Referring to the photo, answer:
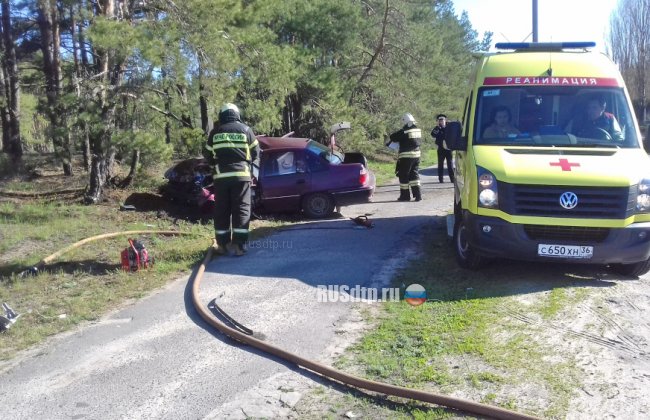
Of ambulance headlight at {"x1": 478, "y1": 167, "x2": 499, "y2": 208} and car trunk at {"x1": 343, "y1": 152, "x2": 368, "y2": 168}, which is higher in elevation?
car trunk at {"x1": 343, "y1": 152, "x2": 368, "y2": 168}

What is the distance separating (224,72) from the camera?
10430 millimetres

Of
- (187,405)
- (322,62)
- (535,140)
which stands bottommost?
(187,405)

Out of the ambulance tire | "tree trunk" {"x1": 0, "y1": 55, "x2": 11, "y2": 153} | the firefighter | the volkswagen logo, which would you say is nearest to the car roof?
the firefighter

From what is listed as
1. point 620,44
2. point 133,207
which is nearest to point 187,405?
point 133,207

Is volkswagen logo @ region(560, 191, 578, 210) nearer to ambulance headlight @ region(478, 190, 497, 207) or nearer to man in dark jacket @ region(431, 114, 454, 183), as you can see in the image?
ambulance headlight @ region(478, 190, 497, 207)

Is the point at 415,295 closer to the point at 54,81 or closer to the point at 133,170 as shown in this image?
the point at 133,170

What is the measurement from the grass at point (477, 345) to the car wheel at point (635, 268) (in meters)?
0.67

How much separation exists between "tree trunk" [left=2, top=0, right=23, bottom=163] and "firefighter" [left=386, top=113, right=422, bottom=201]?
11.8 metres

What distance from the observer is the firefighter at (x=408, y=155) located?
1140cm

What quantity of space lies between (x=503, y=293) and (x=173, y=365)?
3409 mm

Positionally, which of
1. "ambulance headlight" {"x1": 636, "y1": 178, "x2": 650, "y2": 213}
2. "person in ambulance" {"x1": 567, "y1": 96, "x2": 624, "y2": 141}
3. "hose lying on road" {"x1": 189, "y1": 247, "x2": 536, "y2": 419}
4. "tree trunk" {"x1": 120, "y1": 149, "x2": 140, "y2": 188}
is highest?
"person in ambulance" {"x1": 567, "y1": 96, "x2": 624, "y2": 141}

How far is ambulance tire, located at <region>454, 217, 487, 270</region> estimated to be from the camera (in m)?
6.41

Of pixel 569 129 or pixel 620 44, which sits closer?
pixel 569 129

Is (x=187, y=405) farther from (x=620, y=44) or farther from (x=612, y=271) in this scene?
(x=620, y=44)
